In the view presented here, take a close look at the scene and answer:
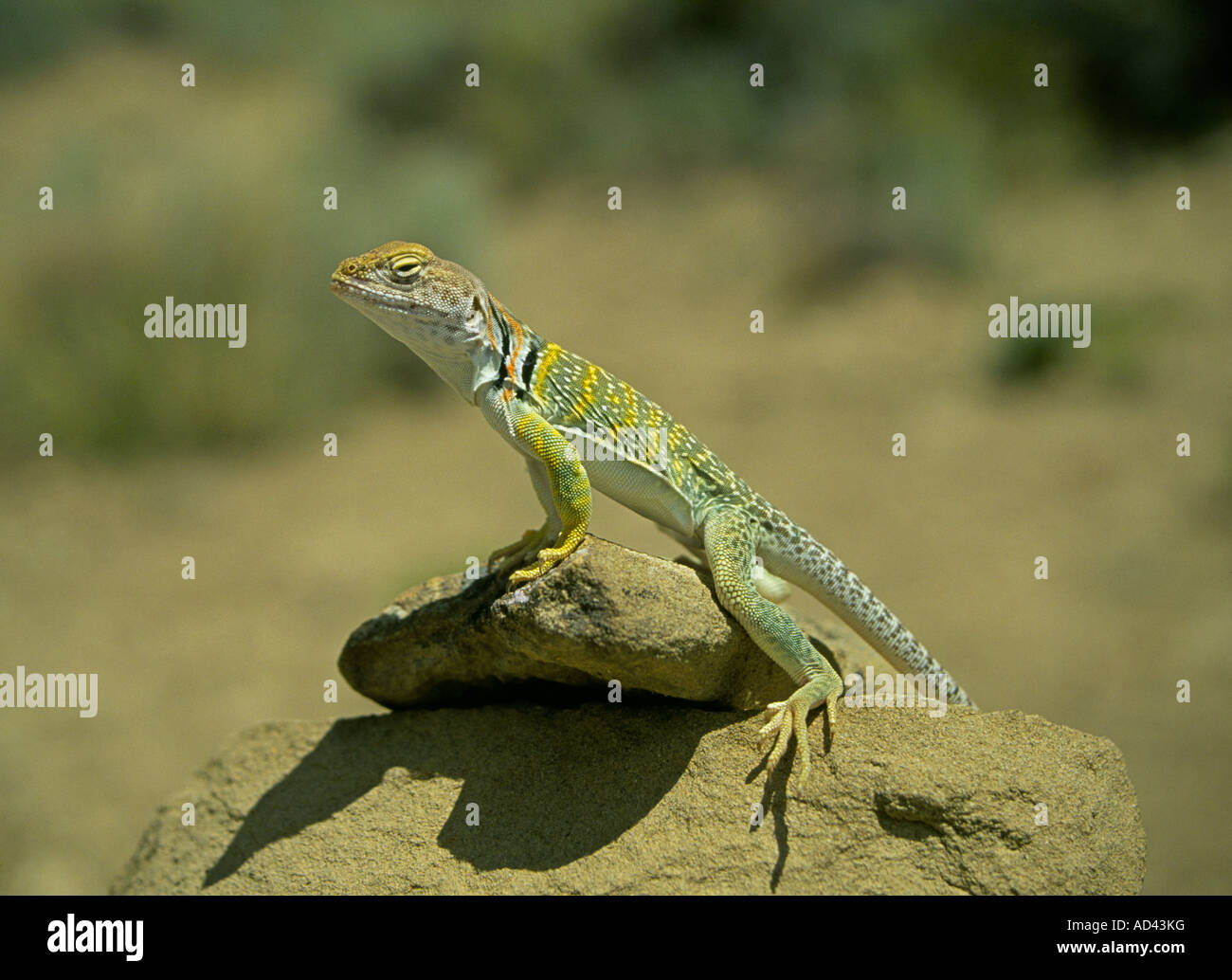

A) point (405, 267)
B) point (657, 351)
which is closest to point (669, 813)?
point (405, 267)

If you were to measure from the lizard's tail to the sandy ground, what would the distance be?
20.6ft

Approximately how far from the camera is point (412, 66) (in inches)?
1339

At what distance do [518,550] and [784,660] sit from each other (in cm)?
164

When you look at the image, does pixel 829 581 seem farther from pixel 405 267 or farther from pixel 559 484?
pixel 405 267

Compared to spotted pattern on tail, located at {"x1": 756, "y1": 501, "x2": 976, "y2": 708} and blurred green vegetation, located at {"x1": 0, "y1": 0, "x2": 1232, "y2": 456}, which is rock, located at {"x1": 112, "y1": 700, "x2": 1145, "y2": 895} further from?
blurred green vegetation, located at {"x1": 0, "y1": 0, "x2": 1232, "y2": 456}

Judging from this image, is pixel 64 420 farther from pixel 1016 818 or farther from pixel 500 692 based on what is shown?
pixel 1016 818

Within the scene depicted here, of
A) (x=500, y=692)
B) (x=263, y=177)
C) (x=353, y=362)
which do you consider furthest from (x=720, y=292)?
(x=500, y=692)

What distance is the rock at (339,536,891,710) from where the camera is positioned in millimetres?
5164

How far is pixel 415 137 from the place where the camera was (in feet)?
106

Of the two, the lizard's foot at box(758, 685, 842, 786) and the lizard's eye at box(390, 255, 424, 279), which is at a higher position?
the lizard's eye at box(390, 255, 424, 279)

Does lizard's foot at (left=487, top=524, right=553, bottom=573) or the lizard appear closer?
the lizard

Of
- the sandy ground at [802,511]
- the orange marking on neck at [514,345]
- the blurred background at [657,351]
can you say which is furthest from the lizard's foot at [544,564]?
the sandy ground at [802,511]

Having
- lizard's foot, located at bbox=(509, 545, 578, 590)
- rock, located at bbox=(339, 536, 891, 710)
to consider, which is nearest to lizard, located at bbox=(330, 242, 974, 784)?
lizard's foot, located at bbox=(509, 545, 578, 590)

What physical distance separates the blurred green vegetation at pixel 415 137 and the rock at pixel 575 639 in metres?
14.9
